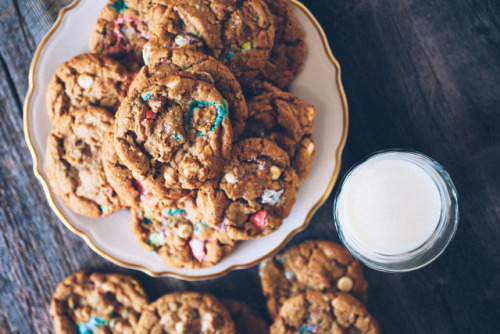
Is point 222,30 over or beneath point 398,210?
over

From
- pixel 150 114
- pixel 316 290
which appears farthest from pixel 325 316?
pixel 150 114

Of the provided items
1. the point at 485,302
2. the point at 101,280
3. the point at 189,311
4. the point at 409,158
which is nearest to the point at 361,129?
the point at 409,158

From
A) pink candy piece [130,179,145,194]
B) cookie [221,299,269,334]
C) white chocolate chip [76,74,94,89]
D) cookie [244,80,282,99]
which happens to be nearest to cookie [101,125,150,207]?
pink candy piece [130,179,145,194]

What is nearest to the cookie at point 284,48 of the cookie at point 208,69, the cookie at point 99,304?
the cookie at point 208,69

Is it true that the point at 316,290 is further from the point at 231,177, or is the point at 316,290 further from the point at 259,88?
the point at 259,88

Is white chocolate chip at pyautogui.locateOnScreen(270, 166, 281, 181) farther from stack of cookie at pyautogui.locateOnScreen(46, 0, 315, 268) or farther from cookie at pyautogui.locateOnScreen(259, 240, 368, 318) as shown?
cookie at pyautogui.locateOnScreen(259, 240, 368, 318)

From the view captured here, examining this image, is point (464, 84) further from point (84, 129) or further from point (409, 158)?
point (84, 129)

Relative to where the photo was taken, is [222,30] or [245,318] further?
[245,318]
